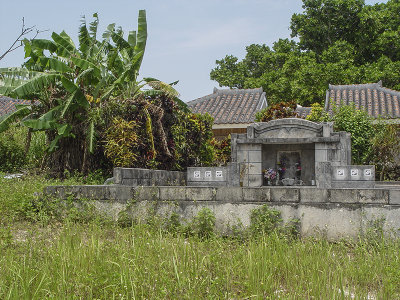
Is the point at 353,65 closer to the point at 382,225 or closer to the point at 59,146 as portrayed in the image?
the point at 59,146

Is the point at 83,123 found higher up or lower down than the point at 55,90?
lower down

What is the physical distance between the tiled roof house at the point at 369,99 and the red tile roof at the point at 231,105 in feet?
9.56

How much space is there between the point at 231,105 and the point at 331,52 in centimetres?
672

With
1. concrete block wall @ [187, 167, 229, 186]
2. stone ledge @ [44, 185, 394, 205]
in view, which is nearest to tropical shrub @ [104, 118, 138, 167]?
concrete block wall @ [187, 167, 229, 186]

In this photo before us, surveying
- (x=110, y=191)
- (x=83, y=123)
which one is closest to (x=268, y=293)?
(x=110, y=191)

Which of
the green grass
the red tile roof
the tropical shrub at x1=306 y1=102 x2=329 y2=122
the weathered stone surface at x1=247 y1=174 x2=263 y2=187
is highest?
the red tile roof

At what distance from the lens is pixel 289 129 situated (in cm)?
1192

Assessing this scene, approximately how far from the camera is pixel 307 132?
11.8 m

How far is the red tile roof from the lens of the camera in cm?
1758

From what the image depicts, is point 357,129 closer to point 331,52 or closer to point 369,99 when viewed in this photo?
point 369,99

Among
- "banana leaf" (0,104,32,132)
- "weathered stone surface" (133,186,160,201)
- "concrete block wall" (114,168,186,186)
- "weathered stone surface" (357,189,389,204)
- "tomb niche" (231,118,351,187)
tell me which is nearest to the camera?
"weathered stone surface" (357,189,389,204)

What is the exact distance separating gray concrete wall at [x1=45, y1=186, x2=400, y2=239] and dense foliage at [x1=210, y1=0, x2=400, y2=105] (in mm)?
15949

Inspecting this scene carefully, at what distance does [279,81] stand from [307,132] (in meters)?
11.2

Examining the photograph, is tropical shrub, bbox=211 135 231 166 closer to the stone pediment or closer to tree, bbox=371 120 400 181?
the stone pediment
